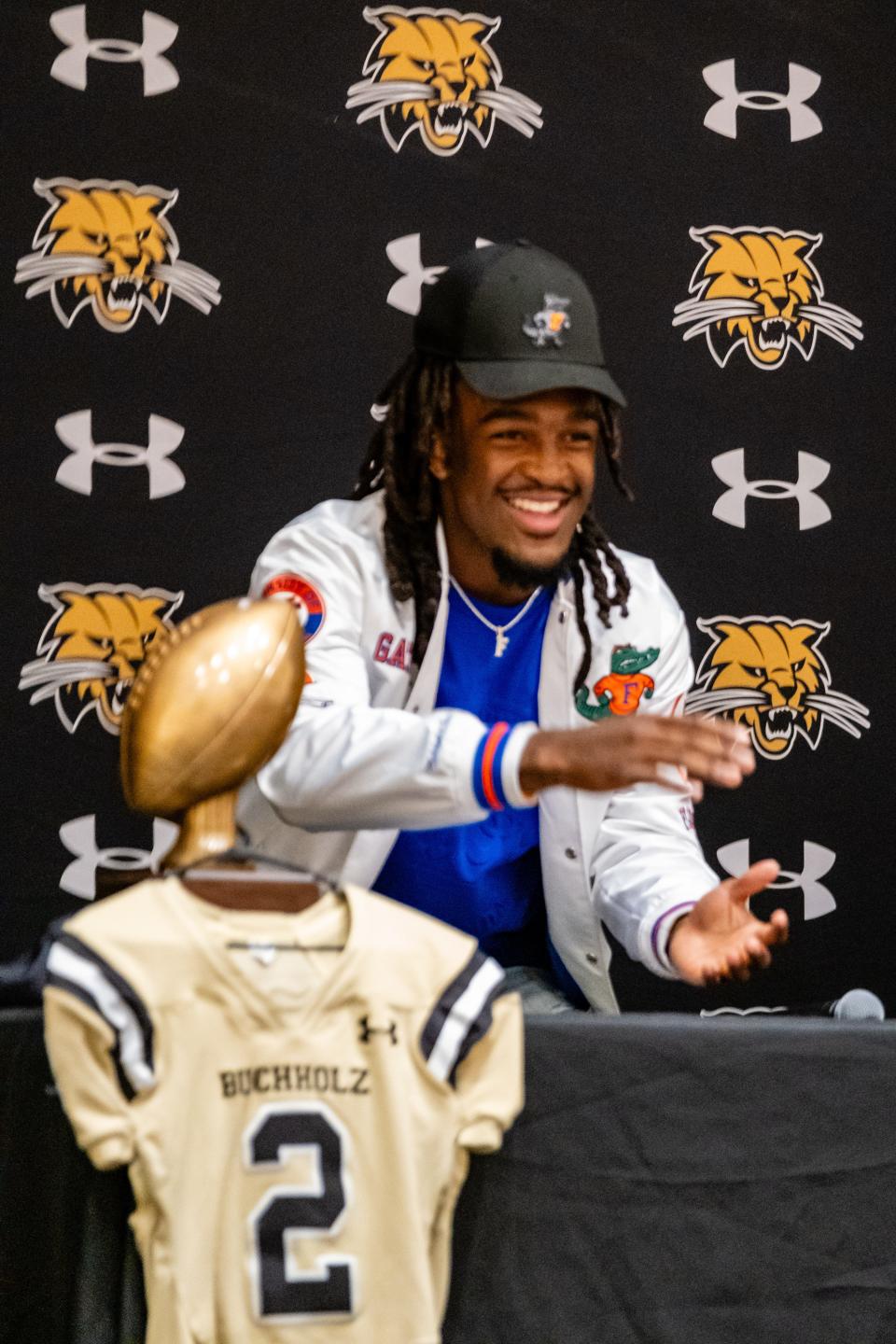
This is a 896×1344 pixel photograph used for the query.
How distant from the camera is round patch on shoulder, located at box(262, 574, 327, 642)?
6.79 ft

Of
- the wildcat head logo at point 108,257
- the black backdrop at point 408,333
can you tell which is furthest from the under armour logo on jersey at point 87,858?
the wildcat head logo at point 108,257

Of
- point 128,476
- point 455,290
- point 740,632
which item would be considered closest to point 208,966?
point 455,290

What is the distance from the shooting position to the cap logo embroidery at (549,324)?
6.72 ft

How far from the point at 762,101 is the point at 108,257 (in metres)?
1.08

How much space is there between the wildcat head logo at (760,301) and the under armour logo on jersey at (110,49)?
87 cm

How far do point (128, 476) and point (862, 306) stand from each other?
1.23m

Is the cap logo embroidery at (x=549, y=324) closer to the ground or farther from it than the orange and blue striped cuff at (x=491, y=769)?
farther from it

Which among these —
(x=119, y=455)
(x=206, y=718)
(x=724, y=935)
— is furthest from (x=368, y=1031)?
(x=119, y=455)

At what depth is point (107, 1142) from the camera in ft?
4.52

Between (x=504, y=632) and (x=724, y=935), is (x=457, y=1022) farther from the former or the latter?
(x=504, y=632)

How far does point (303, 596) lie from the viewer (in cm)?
208

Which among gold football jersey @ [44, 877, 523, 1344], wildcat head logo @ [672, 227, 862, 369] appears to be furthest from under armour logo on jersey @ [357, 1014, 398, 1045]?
wildcat head logo @ [672, 227, 862, 369]

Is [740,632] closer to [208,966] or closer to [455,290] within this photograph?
[455,290]

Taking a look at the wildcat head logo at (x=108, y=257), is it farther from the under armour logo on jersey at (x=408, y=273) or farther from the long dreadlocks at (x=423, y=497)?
the long dreadlocks at (x=423, y=497)
